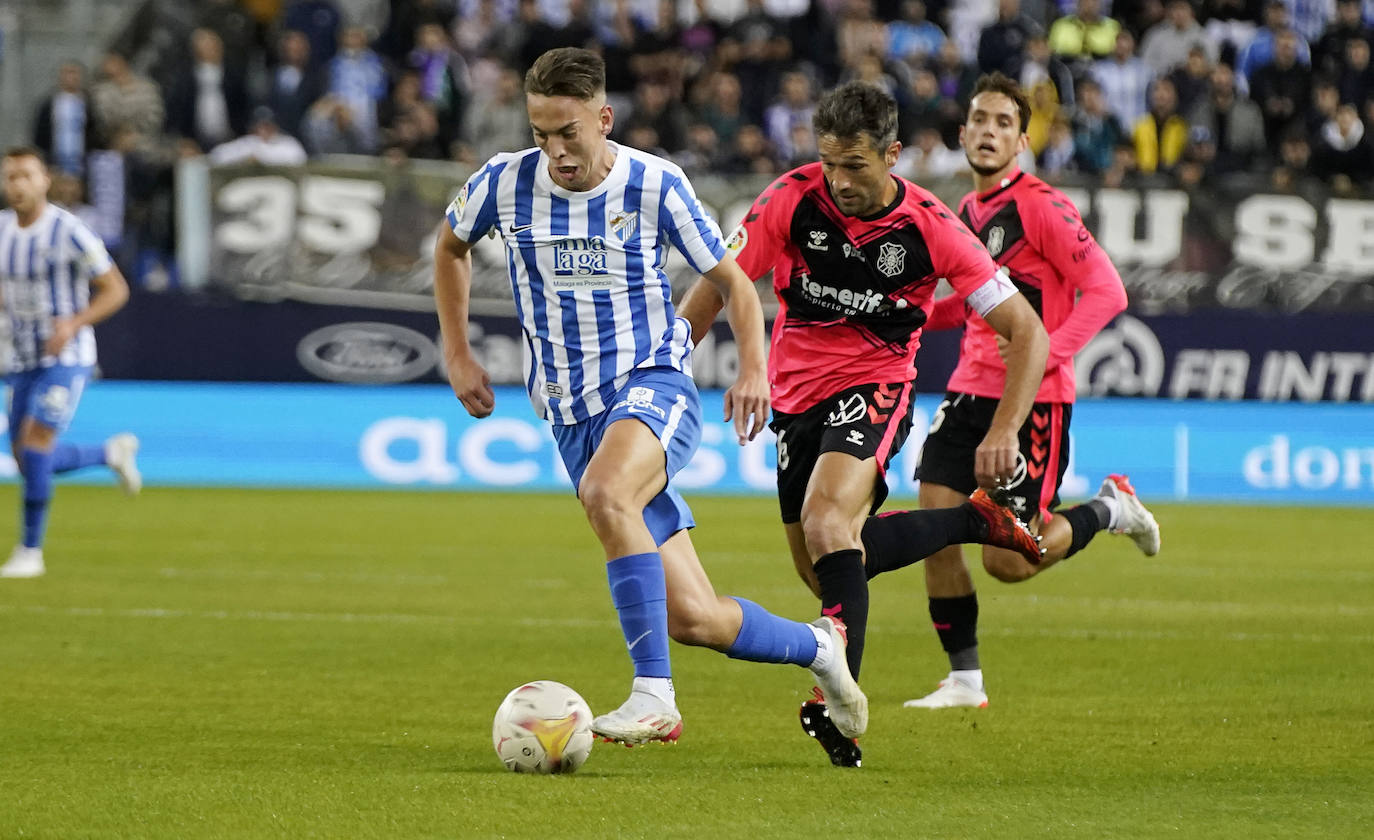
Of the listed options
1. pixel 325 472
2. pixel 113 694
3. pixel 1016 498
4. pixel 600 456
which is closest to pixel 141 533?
pixel 325 472

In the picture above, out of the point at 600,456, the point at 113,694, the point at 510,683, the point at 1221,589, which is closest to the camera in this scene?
the point at 600,456

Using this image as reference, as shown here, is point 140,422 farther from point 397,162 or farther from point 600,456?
point 600,456

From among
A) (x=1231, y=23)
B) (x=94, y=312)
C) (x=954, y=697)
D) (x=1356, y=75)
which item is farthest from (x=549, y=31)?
(x=954, y=697)

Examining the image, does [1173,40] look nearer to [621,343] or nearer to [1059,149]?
[1059,149]

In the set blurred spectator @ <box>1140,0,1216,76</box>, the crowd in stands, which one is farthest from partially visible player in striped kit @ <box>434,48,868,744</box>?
blurred spectator @ <box>1140,0,1216,76</box>

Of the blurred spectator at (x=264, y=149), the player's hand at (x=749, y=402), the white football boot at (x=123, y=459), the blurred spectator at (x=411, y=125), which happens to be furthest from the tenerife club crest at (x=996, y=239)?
the blurred spectator at (x=411, y=125)

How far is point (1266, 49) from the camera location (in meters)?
20.0

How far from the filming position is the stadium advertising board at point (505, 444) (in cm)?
1670

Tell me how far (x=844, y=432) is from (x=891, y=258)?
567mm

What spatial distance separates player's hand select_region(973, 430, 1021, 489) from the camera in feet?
20.5

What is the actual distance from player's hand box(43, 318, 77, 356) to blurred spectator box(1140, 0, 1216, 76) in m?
12.3

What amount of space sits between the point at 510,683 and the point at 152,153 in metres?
11.8

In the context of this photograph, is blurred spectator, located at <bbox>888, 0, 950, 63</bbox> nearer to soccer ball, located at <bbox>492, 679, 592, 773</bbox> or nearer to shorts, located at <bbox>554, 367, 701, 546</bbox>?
shorts, located at <bbox>554, 367, 701, 546</bbox>

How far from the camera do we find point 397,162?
17719 millimetres
